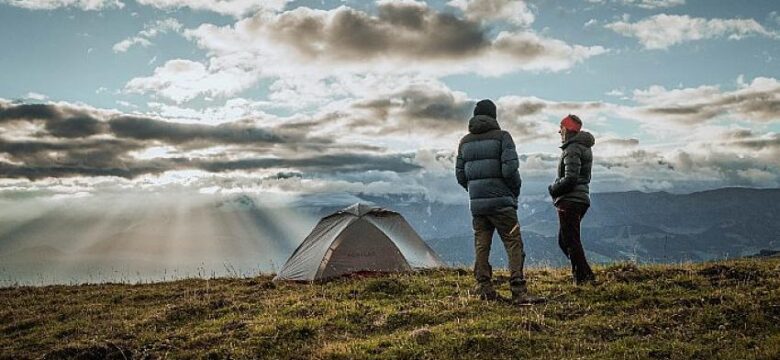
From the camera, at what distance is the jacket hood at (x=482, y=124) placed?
40.1 feet

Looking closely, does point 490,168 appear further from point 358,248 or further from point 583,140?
point 358,248

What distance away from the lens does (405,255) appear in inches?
760

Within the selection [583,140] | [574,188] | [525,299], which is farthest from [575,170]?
[525,299]

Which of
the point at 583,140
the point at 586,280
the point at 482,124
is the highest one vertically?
the point at 482,124

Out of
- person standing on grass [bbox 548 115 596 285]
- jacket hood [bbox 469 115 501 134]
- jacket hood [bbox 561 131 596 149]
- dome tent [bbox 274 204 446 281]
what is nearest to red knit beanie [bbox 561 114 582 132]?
person standing on grass [bbox 548 115 596 285]

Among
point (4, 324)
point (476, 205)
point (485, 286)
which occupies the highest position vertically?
point (476, 205)

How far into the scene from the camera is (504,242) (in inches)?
473

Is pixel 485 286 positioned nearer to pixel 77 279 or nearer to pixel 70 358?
pixel 70 358

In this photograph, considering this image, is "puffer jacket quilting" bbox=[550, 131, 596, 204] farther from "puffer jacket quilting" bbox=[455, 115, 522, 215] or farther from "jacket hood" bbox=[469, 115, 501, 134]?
"jacket hood" bbox=[469, 115, 501, 134]

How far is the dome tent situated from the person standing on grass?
676cm

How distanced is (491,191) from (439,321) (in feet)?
9.25

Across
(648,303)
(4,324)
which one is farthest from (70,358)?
(648,303)

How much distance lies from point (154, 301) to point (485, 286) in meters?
9.56

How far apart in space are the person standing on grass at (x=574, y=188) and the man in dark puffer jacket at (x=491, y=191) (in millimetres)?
1351
